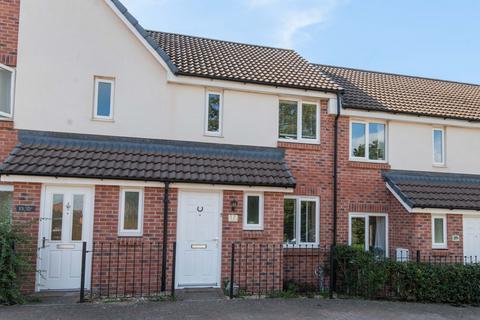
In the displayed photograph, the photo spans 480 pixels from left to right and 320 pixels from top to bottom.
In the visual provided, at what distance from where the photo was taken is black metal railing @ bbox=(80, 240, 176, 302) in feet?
29.7

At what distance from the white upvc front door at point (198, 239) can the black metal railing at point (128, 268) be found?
357mm

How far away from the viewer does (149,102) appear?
1061 cm

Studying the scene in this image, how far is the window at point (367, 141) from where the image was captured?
12414 millimetres

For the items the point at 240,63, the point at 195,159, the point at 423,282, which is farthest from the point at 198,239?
the point at 240,63

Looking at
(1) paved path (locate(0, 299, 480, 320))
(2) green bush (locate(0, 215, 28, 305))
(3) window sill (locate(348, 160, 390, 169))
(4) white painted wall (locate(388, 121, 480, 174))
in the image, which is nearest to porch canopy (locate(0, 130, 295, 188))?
(2) green bush (locate(0, 215, 28, 305))

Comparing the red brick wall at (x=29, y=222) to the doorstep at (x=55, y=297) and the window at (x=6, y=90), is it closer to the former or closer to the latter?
the doorstep at (x=55, y=297)

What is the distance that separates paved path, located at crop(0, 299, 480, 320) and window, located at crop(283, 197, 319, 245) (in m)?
2.71

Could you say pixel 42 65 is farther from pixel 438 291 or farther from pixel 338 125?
pixel 438 291

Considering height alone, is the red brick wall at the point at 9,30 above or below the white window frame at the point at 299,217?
above

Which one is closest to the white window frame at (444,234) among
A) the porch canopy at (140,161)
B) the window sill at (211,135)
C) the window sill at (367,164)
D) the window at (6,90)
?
the window sill at (367,164)

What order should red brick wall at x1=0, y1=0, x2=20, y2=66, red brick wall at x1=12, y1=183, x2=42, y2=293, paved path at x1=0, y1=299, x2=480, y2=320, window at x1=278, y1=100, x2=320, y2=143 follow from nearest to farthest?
paved path at x1=0, y1=299, x2=480, y2=320 < red brick wall at x1=12, y1=183, x2=42, y2=293 < red brick wall at x1=0, y1=0, x2=20, y2=66 < window at x1=278, y1=100, x2=320, y2=143

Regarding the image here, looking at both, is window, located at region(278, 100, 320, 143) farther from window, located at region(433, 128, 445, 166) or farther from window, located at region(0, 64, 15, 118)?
window, located at region(0, 64, 15, 118)

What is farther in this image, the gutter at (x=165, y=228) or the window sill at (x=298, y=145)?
the window sill at (x=298, y=145)

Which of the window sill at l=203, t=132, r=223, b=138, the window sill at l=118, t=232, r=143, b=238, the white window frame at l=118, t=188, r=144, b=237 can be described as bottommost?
the window sill at l=118, t=232, r=143, b=238
